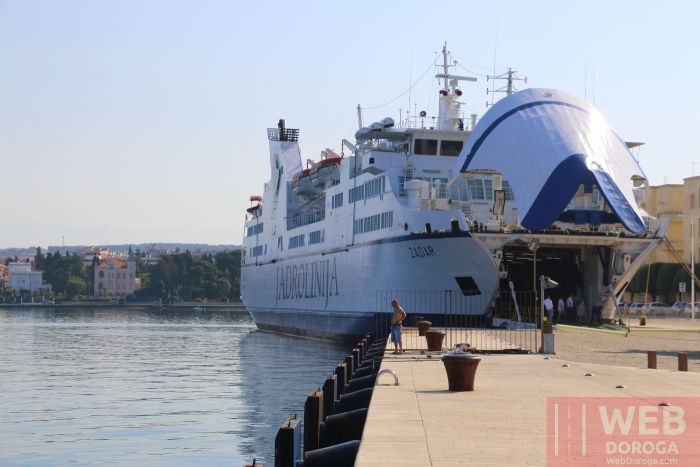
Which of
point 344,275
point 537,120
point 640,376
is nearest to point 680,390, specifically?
point 640,376

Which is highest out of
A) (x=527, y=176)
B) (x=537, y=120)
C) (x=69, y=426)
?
(x=537, y=120)

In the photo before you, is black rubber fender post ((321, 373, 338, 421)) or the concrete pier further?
black rubber fender post ((321, 373, 338, 421))

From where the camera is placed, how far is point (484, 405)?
15.8m

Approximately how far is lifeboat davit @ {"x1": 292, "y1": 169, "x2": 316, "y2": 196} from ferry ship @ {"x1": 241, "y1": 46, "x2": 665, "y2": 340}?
786cm

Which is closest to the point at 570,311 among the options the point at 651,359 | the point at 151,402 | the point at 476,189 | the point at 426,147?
the point at 476,189

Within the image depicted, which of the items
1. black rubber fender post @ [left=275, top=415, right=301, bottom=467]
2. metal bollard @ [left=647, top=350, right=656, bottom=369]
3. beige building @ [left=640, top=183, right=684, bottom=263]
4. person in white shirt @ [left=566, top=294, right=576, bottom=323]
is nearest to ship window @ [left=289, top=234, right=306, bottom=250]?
person in white shirt @ [left=566, top=294, right=576, bottom=323]

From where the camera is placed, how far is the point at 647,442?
1207 cm

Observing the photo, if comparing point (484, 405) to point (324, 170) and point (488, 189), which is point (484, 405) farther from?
point (324, 170)

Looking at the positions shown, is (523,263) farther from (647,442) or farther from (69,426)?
(647,442)

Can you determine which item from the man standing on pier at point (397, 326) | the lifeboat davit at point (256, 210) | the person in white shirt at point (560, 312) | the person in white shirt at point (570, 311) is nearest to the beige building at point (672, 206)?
the lifeboat davit at point (256, 210)

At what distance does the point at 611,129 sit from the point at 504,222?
21.1ft

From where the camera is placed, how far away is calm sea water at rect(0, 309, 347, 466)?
874 inches

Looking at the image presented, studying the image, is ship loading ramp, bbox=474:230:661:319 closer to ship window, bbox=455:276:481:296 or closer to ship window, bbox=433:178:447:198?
ship window, bbox=455:276:481:296

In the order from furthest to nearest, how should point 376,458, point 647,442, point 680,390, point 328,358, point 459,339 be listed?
point 328,358, point 459,339, point 680,390, point 647,442, point 376,458
